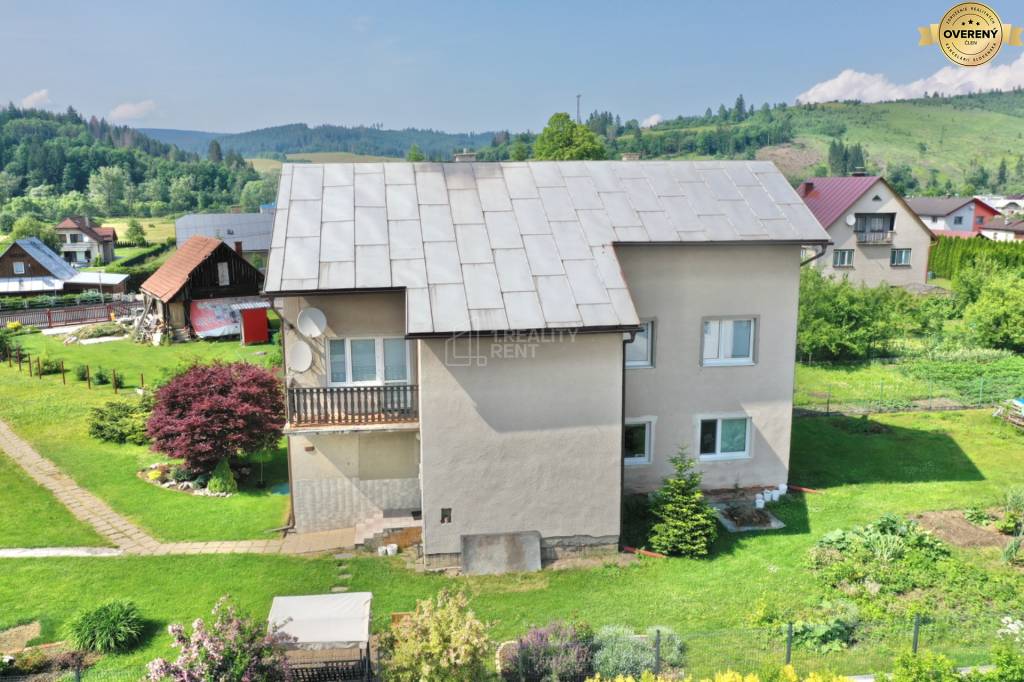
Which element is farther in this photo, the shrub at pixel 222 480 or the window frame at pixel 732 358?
the shrub at pixel 222 480

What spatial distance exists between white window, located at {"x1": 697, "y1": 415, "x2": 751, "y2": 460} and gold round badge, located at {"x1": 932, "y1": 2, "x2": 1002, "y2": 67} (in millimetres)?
17183

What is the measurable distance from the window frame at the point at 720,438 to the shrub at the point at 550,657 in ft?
25.4

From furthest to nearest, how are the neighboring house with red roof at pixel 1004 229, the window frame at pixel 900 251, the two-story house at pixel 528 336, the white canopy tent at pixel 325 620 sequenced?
the neighboring house with red roof at pixel 1004 229 < the window frame at pixel 900 251 < the two-story house at pixel 528 336 < the white canopy tent at pixel 325 620

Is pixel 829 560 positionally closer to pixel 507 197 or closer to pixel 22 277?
pixel 507 197

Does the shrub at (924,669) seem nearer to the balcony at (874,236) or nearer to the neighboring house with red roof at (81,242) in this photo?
the balcony at (874,236)

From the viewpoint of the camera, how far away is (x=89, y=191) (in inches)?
6181

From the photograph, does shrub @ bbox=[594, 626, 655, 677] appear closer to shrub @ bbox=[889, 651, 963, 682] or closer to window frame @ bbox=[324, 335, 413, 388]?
shrub @ bbox=[889, 651, 963, 682]

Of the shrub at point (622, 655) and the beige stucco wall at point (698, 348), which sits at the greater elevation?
the beige stucco wall at point (698, 348)

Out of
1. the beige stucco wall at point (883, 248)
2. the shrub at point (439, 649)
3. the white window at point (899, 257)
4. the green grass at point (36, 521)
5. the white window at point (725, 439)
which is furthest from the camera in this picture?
the white window at point (899, 257)

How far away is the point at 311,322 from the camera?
54.4ft

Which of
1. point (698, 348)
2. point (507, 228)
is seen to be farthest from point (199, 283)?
point (698, 348)

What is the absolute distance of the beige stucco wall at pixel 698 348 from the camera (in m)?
18.4

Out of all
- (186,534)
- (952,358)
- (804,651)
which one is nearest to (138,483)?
(186,534)
